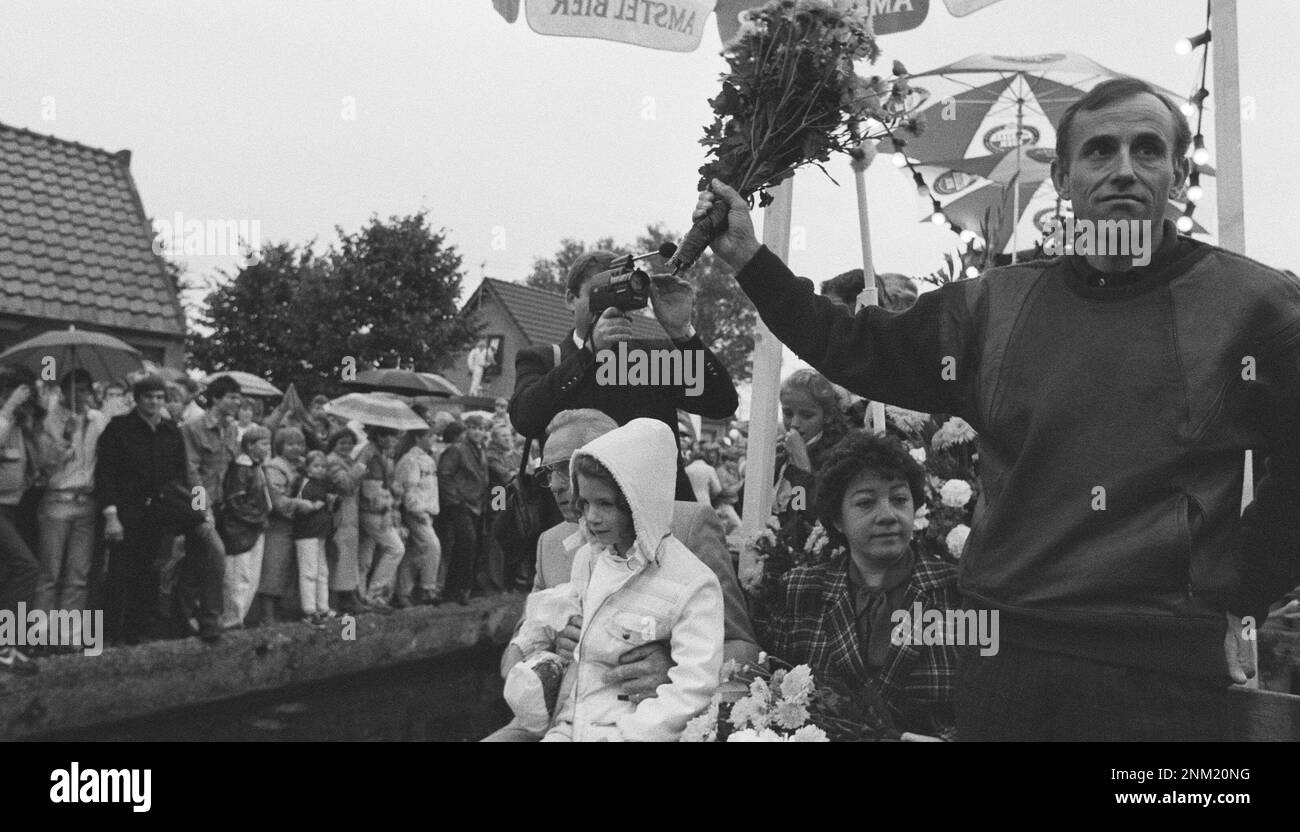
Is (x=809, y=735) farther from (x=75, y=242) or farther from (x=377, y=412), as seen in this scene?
(x=75, y=242)

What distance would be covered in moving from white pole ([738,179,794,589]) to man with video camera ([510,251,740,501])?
0.37 m

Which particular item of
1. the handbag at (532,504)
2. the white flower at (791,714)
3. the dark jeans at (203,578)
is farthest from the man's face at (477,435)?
the white flower at (791,714)

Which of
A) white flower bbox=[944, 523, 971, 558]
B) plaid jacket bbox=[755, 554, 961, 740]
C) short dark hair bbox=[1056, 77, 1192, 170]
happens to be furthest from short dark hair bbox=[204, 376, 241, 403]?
short dark hair bbox=[1056, 77, 1192, 170]

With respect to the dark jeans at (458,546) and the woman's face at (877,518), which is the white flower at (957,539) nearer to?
the woman's face at (877,518)

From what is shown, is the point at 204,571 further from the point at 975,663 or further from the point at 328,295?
the point at 328,295

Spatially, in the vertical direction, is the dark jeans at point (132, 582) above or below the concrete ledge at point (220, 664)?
above

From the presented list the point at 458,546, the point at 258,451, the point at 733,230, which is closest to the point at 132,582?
the point at 258,451

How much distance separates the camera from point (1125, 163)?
194cm

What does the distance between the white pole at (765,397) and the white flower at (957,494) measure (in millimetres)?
826

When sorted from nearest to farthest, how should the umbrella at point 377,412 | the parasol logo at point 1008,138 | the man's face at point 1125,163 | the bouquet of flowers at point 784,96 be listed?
1. the man's face at point 1125,163
2. the bouquet of flowers at point 784,96
3. the umbrella at point 377,412
4. the parasol logo at point 1008,138

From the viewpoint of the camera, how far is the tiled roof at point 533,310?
30953 mm
